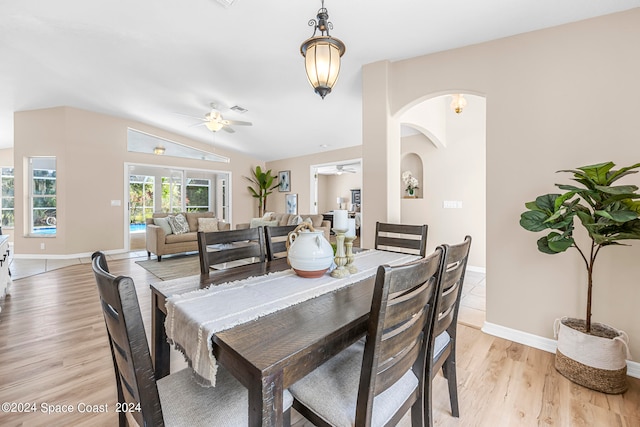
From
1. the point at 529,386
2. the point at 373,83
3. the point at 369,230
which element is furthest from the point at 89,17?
the point at 529,386

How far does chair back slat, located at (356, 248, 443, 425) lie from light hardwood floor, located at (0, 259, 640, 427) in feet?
2.65

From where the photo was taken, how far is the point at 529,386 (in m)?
1.69

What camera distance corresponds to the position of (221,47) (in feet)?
9.69

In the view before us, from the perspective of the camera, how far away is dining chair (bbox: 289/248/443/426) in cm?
79

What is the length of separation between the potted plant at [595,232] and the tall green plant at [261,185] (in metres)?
6.89

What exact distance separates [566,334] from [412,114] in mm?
2890

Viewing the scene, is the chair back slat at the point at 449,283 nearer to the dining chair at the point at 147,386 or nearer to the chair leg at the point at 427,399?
the chair leg at the point at 427,399

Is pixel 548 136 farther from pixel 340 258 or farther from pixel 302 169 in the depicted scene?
pixel 302 169

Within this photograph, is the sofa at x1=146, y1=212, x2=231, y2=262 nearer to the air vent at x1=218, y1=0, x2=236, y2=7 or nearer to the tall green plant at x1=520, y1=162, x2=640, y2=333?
the air vent at x1=218, y1=0, x2=236, y2=7

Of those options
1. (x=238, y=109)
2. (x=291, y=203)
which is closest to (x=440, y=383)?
(x=238, y=109)

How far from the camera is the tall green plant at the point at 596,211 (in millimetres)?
1492

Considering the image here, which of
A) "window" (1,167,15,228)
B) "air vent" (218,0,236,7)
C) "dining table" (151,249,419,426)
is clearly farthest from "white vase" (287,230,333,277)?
"window" (1,167,15,228)

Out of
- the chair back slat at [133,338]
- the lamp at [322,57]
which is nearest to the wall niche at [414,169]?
the lamp at [322,57]

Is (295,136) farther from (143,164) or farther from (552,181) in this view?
(552,181)
